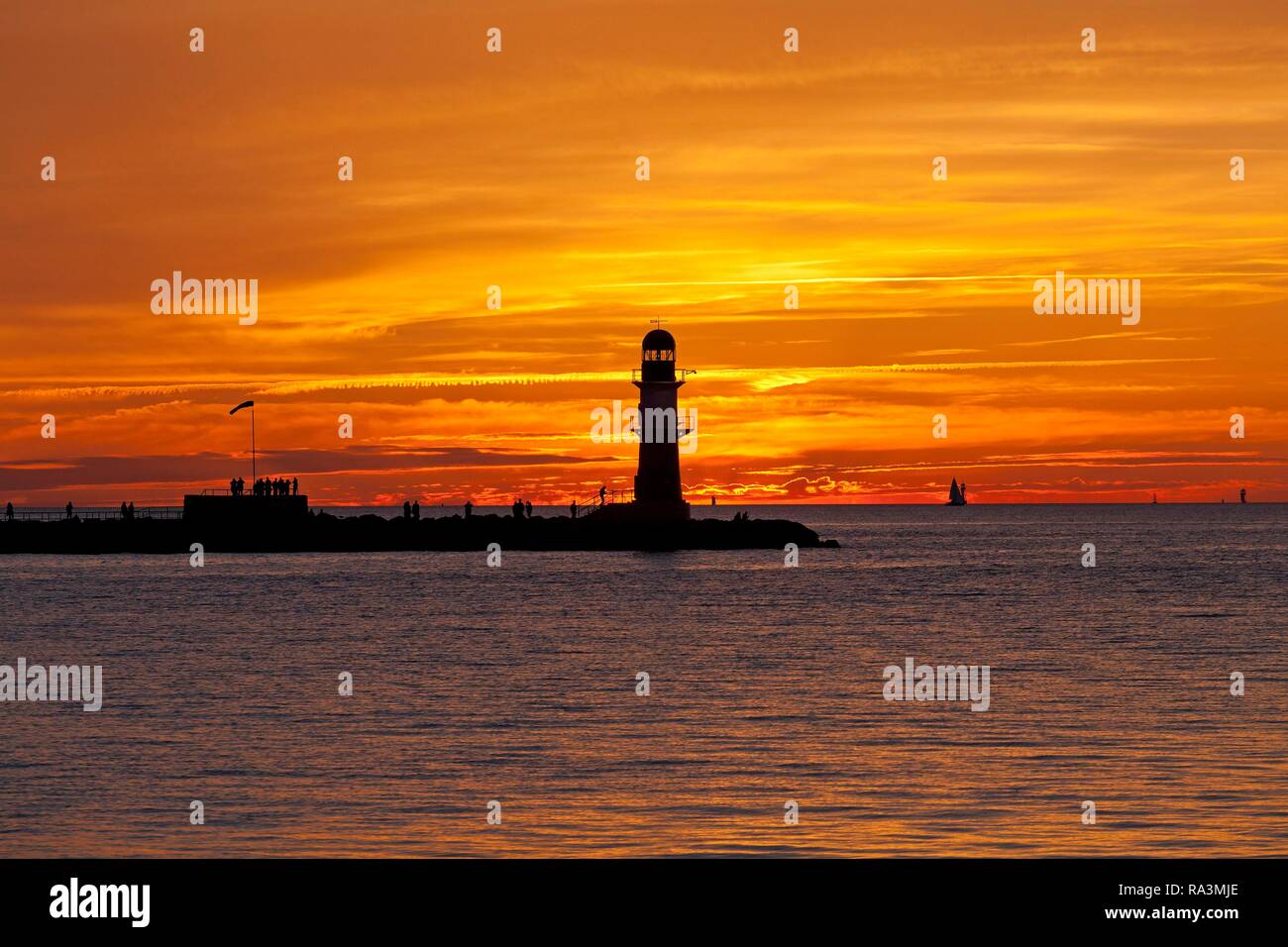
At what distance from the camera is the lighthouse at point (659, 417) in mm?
82312

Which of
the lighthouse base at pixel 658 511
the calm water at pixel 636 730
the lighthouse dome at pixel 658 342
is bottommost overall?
the calm water at pixel 636 730

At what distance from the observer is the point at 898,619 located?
→ 58.2m

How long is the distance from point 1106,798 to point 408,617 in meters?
38.0

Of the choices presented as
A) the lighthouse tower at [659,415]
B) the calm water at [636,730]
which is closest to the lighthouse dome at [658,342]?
the lighthouse tower at [659,415]

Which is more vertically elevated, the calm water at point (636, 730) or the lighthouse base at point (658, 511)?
the lighthouse base at point (658, 511)

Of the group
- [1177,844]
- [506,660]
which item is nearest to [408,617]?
[506,660]

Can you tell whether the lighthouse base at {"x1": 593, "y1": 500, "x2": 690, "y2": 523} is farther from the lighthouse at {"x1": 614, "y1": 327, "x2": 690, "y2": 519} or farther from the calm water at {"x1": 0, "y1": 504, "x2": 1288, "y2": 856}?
the calm water at {"x1": 0, "y1": 504, "x2": 1288, "y2": 856}

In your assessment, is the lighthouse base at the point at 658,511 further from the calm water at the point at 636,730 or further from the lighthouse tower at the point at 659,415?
the calm water at the point at 636,730

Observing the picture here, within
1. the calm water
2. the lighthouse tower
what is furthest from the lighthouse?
the calm water

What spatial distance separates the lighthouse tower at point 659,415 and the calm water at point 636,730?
57.7 ft

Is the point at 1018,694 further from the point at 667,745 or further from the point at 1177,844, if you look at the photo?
the point at 1177,844

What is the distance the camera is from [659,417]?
270 ft

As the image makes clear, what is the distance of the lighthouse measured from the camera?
270 feet

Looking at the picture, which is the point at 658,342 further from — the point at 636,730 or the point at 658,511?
the point at 636,730
